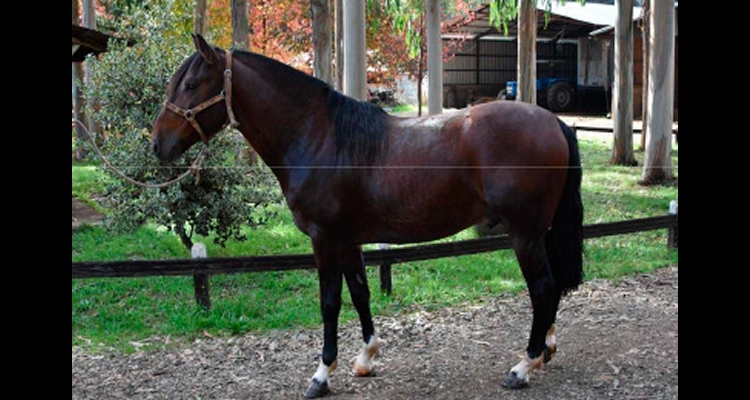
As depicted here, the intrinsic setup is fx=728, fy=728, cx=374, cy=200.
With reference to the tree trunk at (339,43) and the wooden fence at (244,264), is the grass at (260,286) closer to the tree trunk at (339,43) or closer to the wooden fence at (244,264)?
the wooden fence at (244,264)

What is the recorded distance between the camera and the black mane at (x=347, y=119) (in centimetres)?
468

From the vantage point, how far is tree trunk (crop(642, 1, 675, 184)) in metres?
11.9

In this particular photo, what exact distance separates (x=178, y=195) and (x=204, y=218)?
472 millimetres

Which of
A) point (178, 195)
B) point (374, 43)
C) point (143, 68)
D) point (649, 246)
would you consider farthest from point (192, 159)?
point (374, 43)

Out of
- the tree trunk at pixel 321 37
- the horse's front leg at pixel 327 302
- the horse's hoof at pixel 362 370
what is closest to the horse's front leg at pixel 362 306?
the horse's hoof at pixel 362 370

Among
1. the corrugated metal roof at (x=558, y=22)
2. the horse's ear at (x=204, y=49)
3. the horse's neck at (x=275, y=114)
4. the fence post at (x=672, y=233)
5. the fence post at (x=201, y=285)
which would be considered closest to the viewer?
the horse's ear at (x=204, y=49)

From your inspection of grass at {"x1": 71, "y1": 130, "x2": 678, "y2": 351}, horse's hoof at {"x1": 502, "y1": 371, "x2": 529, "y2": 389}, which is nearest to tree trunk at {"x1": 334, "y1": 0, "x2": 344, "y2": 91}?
grass at {"x1": 71, "y1": 130, "x2": 678, "y2": 351}

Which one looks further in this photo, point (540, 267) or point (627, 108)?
point (627, 108)

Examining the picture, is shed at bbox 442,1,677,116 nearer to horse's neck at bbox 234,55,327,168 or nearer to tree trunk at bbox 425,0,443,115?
tree trunk at bbox 425,0,443,115

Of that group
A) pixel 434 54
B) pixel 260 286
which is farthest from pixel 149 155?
pixel 434 54

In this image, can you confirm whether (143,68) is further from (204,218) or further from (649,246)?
(649,246)

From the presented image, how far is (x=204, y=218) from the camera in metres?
7.58

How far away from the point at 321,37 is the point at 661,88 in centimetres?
571

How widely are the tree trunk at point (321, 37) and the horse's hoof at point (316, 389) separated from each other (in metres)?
6.84
